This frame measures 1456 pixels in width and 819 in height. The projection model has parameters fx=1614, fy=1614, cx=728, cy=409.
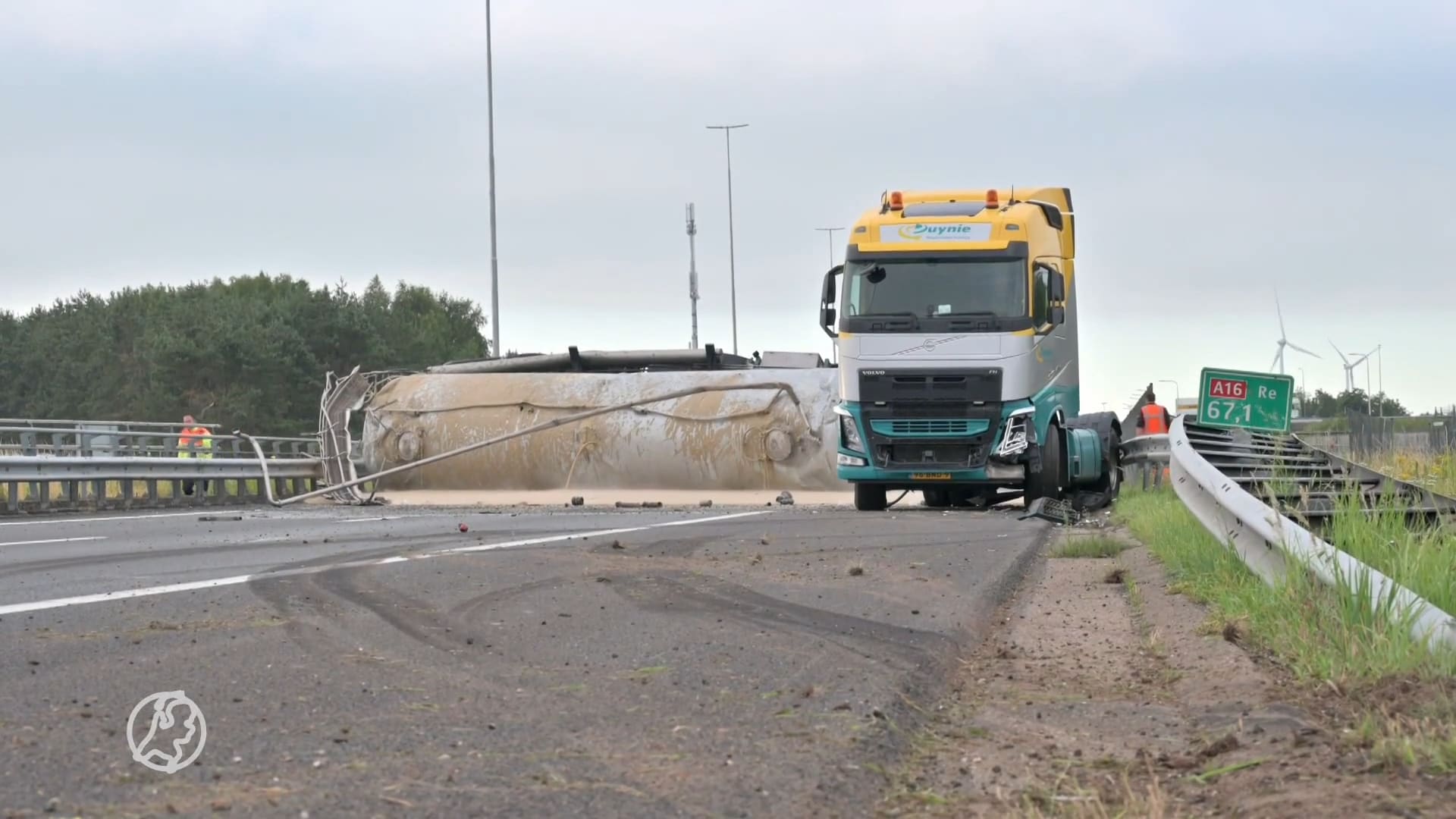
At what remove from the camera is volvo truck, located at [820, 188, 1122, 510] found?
1823cm

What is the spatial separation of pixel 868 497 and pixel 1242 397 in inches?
342

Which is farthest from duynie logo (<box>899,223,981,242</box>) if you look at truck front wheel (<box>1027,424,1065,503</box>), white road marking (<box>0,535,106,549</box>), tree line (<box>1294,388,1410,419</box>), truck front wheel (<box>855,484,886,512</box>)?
tree line (<box>1294,388,1410,419</box>)

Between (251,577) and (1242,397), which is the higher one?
(1242,397)

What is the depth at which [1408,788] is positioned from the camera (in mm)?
3525

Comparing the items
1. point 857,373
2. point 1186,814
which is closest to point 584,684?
point 1186,814

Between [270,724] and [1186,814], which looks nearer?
[1186,814]

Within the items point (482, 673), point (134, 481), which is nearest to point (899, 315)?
point (134, 481)

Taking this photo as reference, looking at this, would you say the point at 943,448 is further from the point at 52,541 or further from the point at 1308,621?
the point at 1308,621

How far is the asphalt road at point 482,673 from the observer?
3.72 metres

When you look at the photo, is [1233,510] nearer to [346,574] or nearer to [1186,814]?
[1186,814]

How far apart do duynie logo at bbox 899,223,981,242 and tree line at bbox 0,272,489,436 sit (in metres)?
44.9

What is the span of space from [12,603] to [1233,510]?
17.8 ft

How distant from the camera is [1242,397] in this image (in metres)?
11.2

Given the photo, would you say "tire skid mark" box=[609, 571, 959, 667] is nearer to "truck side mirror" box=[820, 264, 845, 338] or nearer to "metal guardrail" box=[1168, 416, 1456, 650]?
"metal guardrail" box=[1168, 416, 1456, 650]
